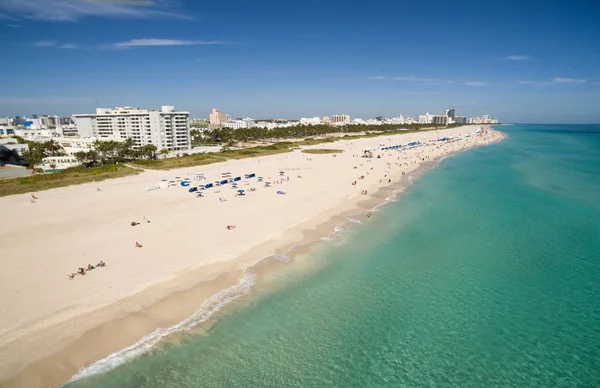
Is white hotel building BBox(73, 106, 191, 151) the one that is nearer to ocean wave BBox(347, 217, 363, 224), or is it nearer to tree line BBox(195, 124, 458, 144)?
tree line BBox(195, 124, 458, 144)

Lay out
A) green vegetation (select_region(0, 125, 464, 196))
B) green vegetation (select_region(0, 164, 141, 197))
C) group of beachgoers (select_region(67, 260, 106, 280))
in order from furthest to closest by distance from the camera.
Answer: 1. green vegetation (select_region(0, 125, 464, 196))
2. green vegetation (select_region(0, 164, 141, 197))
3. group of beachgoers (select_region(67, 260, 106, 280))

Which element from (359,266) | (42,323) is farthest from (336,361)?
(42,323)

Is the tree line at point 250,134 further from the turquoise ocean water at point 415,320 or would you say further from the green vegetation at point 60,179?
the turquoise ocean water at point 415,320

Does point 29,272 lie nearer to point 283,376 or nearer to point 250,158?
point 283,376

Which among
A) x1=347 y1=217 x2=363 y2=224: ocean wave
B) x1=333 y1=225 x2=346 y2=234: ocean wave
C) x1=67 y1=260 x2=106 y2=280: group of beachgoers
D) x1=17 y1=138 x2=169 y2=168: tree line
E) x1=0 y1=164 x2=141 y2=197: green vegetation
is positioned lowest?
x1=67 y1=260 x2=106 y2=280: group of beachgoers

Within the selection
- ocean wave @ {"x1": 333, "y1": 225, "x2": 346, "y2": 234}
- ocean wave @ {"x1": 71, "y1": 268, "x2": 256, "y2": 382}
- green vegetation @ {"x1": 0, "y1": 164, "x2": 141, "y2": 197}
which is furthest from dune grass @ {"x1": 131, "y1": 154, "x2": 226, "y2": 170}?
ocean wave @ {"x1": 71, "y1": 268, "x2": 256, "y2": 382}

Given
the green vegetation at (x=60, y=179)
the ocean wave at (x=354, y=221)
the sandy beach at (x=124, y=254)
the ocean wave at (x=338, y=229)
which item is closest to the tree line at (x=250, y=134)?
the green vegetation at (x=60, y=179)

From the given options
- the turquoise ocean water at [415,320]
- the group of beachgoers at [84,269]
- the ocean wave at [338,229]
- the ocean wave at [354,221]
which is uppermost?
the ocean wave at [354,221]
